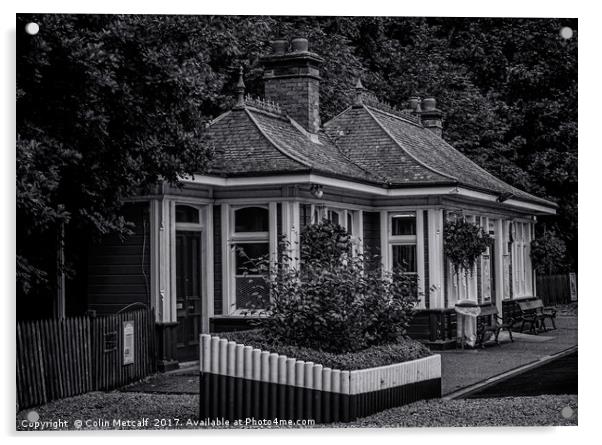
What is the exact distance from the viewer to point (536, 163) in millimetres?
14375

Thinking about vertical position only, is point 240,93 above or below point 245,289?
above

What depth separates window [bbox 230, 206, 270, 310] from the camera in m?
15.5

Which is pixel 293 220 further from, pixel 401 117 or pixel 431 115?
pixel 401 117

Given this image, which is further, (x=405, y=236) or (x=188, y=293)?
(x=405, y=236)

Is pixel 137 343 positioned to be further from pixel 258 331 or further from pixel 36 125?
pixel 36 125

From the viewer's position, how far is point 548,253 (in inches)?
648

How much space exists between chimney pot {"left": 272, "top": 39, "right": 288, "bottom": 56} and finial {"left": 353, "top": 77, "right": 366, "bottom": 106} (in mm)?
1158

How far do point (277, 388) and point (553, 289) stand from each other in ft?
23.3

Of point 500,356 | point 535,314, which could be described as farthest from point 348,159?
point 500,356

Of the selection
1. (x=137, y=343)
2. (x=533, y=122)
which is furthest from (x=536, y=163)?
(x=137, y=343)

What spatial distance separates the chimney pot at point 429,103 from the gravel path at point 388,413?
5.43 metres

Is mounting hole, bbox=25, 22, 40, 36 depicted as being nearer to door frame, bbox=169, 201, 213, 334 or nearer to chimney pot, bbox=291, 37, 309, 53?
door frame, bbox=169, 201, 213, 334

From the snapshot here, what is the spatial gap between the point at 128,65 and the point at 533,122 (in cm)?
460

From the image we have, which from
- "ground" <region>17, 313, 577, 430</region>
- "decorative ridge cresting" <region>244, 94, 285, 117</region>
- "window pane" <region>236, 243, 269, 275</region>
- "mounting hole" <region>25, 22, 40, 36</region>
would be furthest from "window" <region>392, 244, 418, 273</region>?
"mounting hole" <region>25, 22, 40, 36</region>
